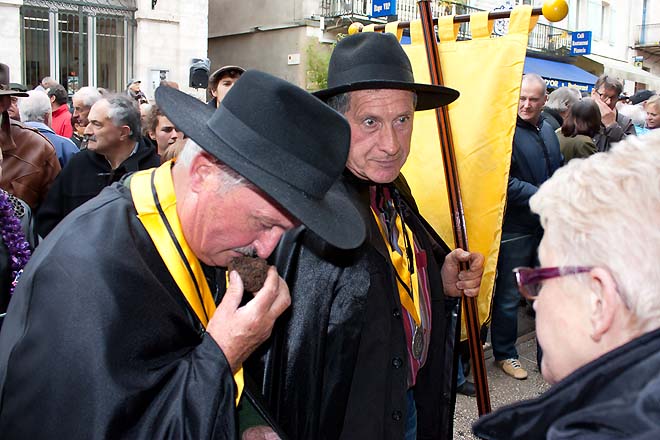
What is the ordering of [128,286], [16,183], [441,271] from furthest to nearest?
1. [16,183]
2. [441,271]
3. [128,286]

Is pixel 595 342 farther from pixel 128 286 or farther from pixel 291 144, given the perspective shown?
pixel 128 286

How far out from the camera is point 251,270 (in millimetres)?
1545

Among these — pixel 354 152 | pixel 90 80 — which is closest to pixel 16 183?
pixel 354 152

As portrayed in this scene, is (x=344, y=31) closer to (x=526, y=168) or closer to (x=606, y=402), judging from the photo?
(x=526, y=168)

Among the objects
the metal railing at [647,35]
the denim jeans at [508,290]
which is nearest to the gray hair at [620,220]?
the denim jeans at [508,290]

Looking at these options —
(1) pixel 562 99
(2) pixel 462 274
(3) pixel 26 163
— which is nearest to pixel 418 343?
(2) pixel 462 274

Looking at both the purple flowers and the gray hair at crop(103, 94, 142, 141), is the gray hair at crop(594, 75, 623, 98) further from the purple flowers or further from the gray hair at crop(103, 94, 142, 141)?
A: the purple flowers

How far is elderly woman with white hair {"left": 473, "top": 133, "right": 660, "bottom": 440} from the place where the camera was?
3.28ft

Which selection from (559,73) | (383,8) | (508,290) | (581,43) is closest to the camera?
(508,290)

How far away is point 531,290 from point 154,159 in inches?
136

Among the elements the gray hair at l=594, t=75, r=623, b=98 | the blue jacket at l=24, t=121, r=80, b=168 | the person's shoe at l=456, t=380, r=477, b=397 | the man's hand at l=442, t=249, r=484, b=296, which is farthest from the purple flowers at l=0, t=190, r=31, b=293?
the gray hair at l=594, t=75, r=623, b=98

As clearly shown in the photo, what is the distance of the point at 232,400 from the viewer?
4.68ft

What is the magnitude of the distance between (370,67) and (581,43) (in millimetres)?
22397

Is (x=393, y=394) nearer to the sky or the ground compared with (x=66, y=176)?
nearer to the ground
